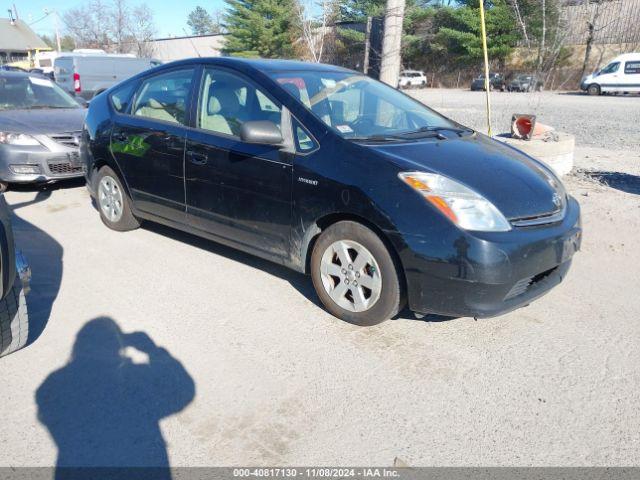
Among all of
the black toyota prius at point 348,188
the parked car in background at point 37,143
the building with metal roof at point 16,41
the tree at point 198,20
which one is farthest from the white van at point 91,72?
the tree at point 198,20

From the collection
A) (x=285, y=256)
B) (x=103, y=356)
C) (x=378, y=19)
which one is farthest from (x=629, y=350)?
(x=378, y=19)

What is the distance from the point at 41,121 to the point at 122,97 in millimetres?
2711

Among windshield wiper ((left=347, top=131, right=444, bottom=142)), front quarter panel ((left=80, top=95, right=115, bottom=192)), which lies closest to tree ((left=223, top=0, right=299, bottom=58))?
front quarter panel ((left=80, top=95, right=115, bottom=192))

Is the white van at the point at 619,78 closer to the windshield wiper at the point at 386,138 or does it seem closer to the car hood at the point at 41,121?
the car hood at the point at 41,121

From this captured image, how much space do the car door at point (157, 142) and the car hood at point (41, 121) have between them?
2446mm

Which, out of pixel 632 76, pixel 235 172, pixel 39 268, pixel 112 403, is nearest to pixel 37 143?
pixel 39 268

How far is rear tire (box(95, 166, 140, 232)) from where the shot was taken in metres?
5.19

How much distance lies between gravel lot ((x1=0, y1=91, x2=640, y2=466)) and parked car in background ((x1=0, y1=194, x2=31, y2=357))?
5.8 inches

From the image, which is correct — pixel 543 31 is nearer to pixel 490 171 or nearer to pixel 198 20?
pixel 490 171

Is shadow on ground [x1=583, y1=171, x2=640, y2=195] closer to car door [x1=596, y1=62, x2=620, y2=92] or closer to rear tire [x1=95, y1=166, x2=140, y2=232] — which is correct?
rear tire [x1=95, y1=166, x2=140, y2=232]

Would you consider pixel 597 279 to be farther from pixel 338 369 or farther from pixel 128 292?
pixel 128 292

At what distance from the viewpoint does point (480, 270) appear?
2986 mm

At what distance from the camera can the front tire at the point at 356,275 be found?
3268 millimetres

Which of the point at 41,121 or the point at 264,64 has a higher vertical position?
the point at 264,64
